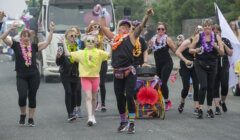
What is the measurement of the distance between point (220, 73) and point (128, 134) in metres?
3.71

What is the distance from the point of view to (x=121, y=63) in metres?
11.6

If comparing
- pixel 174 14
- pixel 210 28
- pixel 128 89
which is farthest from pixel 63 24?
pixel 174 14

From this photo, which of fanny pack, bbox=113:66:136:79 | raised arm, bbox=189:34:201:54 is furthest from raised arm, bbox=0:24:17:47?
raised arm, bbox=189:34:201:54

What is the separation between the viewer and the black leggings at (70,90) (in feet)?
43.1

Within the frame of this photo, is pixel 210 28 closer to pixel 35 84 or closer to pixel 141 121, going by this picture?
pixel 141 121

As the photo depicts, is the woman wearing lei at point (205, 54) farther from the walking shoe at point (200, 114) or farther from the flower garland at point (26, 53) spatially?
the flower garland at point (26, 53)

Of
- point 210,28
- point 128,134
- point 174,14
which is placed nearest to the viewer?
point 128,134

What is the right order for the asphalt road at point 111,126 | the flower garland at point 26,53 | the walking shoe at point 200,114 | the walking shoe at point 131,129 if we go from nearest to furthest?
the asphalt road at point 111,126
the walking shoe at point 131,129
the flower garland at point 26,53
the walking shoe at point 200,114

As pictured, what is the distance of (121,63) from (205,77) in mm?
2343

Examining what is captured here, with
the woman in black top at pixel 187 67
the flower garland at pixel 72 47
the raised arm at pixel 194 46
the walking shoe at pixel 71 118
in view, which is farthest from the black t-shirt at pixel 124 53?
the woman in black top at pixel 187 67

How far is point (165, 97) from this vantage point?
48.6 ft

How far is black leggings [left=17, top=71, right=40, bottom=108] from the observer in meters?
12.3

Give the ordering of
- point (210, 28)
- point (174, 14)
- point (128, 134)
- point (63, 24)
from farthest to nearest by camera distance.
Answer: point (174, 14)
point (63, 24)
point (210, 28)
point (128, 134)

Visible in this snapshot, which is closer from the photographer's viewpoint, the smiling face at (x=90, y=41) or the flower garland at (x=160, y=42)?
the smiling face at (x=90, y=41)
